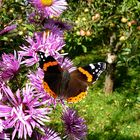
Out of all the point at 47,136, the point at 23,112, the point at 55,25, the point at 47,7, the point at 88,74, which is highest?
the point at 47,7

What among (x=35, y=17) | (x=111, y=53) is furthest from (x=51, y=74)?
(x=111, y=53)

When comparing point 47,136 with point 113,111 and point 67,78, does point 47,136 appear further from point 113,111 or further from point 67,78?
point 113,111

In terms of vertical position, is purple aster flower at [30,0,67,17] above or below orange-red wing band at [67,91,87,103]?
above

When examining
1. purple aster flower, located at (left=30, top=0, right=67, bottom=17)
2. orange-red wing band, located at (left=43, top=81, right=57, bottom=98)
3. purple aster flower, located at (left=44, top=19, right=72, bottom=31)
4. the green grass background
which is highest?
purple aster flower, located at (left=30, top=0, right=67, bottom=17)

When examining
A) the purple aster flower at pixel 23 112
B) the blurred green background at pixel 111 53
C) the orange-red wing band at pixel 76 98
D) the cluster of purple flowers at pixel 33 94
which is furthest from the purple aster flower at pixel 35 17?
the blurred green background at pixel 111 53

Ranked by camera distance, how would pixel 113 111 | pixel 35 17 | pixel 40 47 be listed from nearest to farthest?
1. pixel 40 47
2. pixel 35 17
3. pixel 113 111

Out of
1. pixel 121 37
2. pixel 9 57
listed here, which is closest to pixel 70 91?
pixel 9 57

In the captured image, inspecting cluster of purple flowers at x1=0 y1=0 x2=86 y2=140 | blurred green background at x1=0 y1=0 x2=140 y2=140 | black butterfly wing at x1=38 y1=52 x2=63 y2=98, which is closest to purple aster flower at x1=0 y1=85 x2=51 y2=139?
cluster of purple flowers at x1=0 y1=0 x2=86 y2=140

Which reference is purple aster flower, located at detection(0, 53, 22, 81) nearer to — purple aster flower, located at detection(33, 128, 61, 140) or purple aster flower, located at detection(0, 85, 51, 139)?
purple aster flower, located at detection(0, 85, 51, 139)
